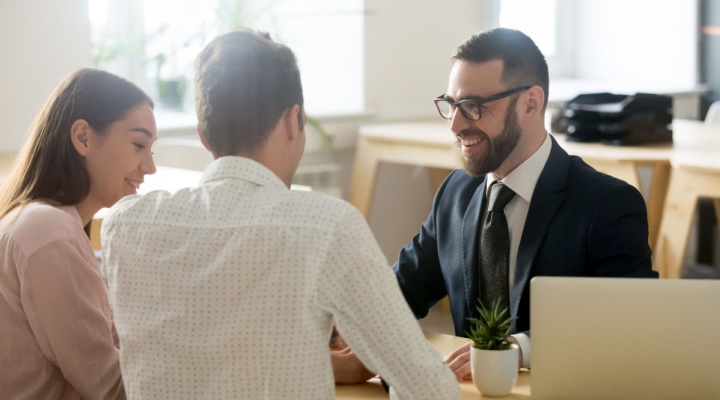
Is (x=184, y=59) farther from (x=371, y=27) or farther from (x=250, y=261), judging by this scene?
(x=250, y=261)

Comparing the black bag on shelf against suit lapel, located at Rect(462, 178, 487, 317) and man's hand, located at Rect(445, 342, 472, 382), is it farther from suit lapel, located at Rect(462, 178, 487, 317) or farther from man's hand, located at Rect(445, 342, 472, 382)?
man's hand, located at Rect(445, 342, 472, 382)

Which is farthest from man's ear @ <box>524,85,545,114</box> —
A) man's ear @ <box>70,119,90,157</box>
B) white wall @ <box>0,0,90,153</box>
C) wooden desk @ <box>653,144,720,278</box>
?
white wall @ <box>0,0,90,153</box>

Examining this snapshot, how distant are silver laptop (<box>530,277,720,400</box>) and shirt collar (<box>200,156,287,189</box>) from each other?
44 cm

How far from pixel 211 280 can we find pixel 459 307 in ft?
3.39

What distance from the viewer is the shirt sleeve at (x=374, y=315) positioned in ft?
4.35

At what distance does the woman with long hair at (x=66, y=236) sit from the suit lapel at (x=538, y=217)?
0.78m

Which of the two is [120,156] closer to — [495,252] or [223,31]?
[495,252]

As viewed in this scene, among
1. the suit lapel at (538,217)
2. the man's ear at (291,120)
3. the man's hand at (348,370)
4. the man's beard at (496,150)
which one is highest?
the man's ear at (291,120)

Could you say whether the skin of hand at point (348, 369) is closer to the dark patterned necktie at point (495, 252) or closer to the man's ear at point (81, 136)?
the dark patterned necktie at point (495, 252)

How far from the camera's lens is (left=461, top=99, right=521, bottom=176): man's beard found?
2.28m

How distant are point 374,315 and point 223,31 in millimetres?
3421

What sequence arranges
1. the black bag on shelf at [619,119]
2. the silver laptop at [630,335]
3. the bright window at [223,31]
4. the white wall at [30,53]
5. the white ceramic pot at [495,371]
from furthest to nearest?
the bright window at [223,31] → the black bag on shelf at [619,119] → the white wall at [30,53] → the white ceramic pot at [495,371] → the silver laptop at [630,335]

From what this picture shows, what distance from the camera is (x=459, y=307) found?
2.29 metres

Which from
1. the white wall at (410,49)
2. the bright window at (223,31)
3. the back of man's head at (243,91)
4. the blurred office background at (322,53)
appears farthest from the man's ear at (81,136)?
the white wall at (410,49)
